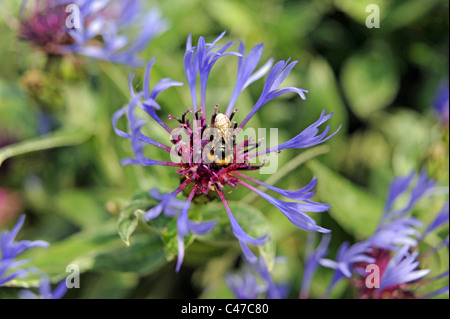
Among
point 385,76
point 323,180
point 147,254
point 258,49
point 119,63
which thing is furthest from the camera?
→ point 385,76

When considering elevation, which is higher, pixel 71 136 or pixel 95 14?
pixel 95 14

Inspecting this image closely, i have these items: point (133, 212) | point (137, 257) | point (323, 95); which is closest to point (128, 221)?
point (133, 212)

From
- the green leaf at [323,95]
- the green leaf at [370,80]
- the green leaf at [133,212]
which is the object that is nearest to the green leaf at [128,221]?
the green leaf at [133,212]

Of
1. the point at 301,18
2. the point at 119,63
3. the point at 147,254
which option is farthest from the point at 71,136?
the point at 301,18

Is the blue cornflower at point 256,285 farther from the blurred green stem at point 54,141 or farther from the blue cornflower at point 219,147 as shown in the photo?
the blurred green stem at point 54,141

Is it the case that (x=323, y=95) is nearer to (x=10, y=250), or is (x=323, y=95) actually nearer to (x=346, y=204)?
(x=346, y=204)
